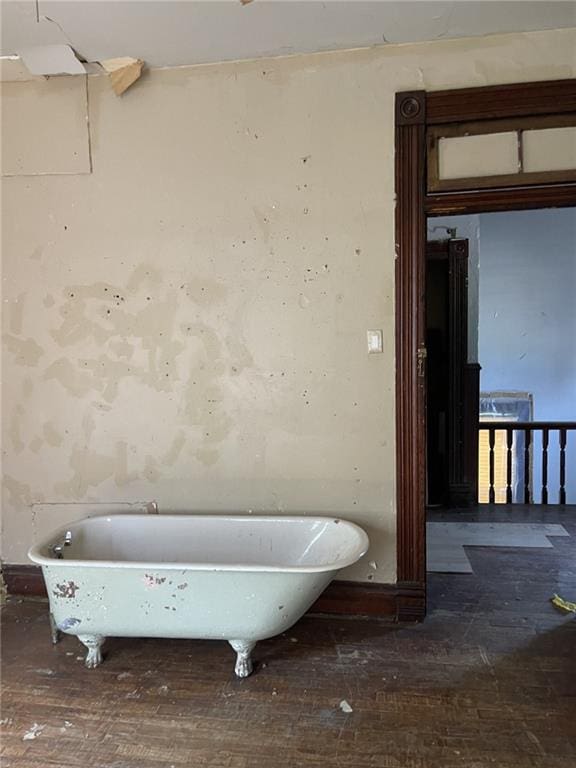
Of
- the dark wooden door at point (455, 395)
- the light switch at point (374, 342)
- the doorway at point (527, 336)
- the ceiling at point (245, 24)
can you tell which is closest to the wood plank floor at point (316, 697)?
the light switch at point (374, 342)

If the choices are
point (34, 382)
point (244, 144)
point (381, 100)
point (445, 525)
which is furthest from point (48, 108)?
point (445, 525)

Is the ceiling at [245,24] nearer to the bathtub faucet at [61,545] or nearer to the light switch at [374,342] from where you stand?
the light switch at [374,342]

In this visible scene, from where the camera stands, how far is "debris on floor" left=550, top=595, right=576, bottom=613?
7.50ft

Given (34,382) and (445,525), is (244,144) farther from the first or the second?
(445,525)

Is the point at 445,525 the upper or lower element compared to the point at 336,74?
lower

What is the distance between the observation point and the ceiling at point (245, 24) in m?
1.86

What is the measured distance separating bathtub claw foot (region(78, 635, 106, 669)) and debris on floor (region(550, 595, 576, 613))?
1.99 meters

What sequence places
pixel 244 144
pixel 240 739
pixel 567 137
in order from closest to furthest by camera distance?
pixel 240 739, pixel 567 137, pixel 244 144

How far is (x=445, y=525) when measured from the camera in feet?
11.8

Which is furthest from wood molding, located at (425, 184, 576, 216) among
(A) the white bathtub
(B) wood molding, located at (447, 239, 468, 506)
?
(B) wood molding, located at (447, 239, 468, 506)

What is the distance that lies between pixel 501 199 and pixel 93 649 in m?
2.41

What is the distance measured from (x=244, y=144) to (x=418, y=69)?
79 centimetres

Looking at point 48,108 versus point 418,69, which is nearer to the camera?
point 418,69

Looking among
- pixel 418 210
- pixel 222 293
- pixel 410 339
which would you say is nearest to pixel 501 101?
pixel 418 210
